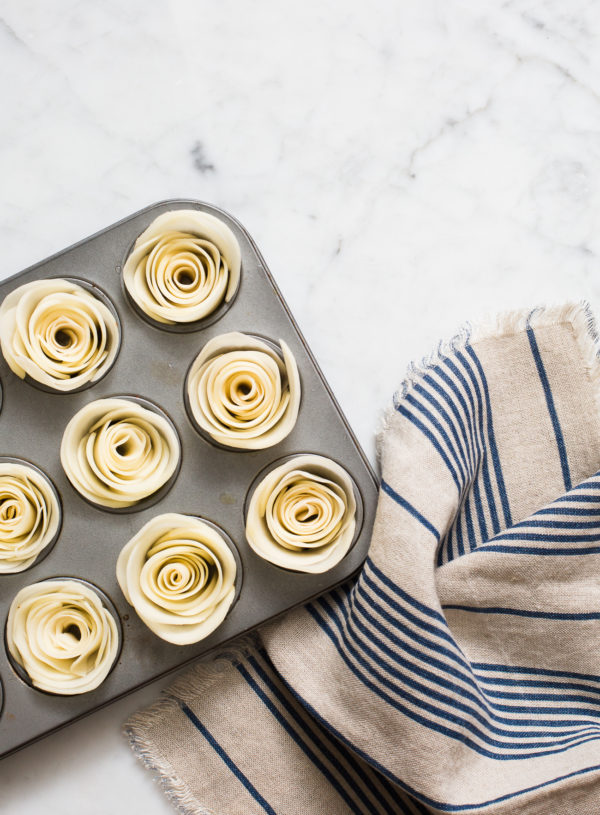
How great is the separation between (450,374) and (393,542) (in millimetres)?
177

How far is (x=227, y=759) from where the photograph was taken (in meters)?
0.73

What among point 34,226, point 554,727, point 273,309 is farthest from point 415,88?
point 554,727

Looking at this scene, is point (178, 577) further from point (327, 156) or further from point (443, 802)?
point (327, 156)

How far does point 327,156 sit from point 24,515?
0.46 metres

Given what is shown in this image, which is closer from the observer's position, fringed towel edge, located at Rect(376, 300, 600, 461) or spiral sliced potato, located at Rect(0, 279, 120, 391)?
spiral sliced potato, located at Rect(0, 279, 120, 391)

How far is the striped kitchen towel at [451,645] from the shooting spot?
66 centimetres

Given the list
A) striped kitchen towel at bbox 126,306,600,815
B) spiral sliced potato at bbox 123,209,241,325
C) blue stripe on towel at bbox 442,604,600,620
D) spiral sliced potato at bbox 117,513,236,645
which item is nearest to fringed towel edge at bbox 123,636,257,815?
striped kitchen towel at bbox 126,306,600,815

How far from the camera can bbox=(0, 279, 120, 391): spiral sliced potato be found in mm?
623

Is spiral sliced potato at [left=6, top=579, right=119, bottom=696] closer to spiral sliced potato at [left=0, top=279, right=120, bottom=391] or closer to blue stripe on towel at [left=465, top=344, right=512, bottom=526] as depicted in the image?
spiral sliced potato at [left=0, top=279, right=120, bottom=391]

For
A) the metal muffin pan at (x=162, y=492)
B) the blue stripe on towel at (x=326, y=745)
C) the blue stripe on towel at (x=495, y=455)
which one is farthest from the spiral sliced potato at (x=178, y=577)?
the blue stripe on towel at (x=495, y=455)

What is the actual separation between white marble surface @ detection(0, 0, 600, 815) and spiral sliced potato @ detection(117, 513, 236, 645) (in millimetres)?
167

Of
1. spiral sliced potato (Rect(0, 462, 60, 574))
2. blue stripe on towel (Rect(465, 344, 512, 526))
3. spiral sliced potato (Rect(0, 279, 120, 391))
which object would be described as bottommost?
blue stripe on towel (Rect(465, 344, 512, 526))

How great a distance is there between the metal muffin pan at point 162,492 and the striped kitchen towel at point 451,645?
0.20 feet

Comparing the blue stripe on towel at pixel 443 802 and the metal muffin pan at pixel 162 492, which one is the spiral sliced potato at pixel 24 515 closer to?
the metal muffin pan at pixel 162 492
